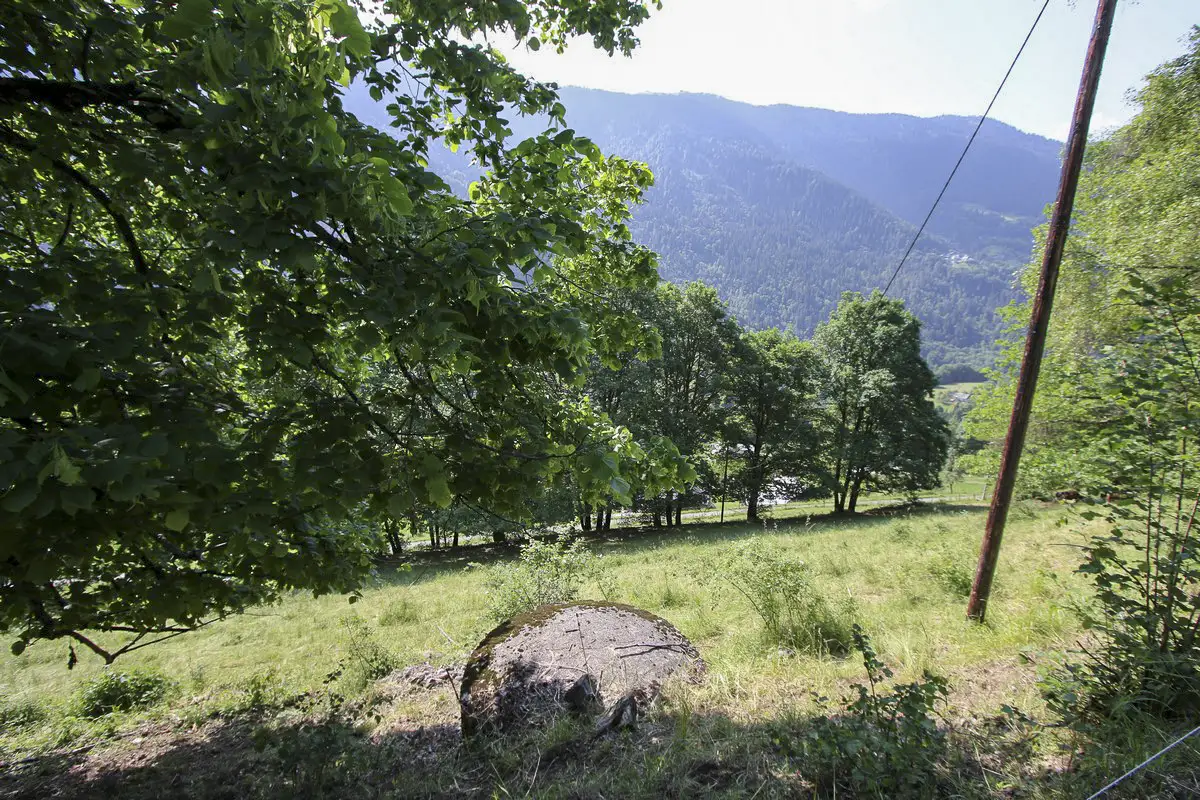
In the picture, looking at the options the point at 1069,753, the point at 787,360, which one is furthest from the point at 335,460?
the point at 787,360

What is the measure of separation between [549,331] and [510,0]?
189 cm

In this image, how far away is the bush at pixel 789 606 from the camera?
20.2 ft

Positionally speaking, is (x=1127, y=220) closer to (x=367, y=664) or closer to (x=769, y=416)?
(x=367, y=664)

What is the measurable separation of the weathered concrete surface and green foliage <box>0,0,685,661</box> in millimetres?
1770

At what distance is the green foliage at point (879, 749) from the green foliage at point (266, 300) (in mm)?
1797

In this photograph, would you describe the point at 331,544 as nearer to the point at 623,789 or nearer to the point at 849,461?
the point at 623,789

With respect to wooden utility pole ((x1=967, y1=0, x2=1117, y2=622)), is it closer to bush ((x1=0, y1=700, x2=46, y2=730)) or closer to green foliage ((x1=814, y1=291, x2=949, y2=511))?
bush ((x1=0, y1=700, x2=46, y2=730))

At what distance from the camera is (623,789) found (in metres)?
3.35

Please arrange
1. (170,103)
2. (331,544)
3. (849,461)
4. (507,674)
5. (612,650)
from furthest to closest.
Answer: (849,461)
(612,650)
(507,674)
(331,544)
(170,103)

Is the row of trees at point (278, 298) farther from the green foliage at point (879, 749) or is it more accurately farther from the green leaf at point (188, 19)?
the green foliage at point (879, 749)

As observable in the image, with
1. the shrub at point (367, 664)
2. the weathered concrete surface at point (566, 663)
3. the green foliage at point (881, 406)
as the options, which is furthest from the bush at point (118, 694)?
the green foliage at point (881, 406)

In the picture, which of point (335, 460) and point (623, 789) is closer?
point (335, 460)

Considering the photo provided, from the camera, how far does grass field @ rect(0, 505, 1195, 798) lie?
11.8ft

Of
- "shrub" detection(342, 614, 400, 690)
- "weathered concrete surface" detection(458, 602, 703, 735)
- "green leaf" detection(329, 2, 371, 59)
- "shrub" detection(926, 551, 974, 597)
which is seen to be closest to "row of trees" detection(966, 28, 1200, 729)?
"shrub" detection(926, 551, 974, 597)
